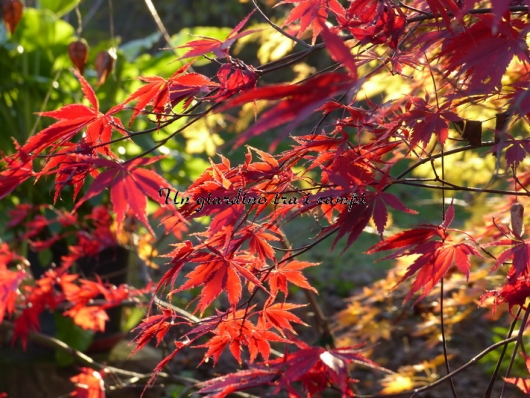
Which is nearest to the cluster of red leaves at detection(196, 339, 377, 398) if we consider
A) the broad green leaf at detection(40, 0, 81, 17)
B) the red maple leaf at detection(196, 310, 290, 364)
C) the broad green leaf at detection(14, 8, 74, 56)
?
the red maple leaf at detection(196, 310, 290, 364)

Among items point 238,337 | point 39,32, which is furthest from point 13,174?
point 39,32

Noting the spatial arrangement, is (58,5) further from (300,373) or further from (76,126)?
(300,373)

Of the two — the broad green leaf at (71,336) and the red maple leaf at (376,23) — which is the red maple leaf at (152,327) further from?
the broad green leaf at (71,336)

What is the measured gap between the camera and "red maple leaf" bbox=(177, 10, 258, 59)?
722mm

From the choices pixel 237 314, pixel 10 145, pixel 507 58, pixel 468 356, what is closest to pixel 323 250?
pixel 468 356

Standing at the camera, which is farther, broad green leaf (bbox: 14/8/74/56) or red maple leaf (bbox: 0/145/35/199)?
broad green leaf (bbox: 14/8/74/56)

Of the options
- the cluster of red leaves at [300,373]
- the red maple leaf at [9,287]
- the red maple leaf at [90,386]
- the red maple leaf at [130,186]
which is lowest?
the red maple leaf at [90,386]

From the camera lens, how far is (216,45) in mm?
772

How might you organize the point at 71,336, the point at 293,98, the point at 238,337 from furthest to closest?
the point at 71,336, the point at 238,337, the point at 293,98

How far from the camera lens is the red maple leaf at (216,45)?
0.72 metres

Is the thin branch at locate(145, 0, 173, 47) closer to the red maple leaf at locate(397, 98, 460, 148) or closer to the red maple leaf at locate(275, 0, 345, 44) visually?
the red maple leaf at locate(275, 0, 345, 44)

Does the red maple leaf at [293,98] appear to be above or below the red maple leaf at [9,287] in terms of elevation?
above

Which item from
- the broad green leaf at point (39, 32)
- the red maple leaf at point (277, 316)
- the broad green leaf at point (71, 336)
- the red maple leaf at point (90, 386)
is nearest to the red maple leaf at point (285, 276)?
the red maple leaf at point (277, 316)

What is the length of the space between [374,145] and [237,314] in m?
0.34
